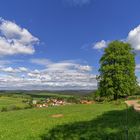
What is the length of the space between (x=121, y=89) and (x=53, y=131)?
45042 millimetres

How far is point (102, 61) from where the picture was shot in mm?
71250

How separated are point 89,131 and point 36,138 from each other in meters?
3.87

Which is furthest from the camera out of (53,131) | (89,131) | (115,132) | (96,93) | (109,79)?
(96,93)

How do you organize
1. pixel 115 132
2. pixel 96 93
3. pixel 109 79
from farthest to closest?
pixel 96 93 < pixel 109 79 < pixel 115 132

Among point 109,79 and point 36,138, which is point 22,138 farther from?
point 109,79

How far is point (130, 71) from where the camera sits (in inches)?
2741

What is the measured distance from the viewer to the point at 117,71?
67.8 metres

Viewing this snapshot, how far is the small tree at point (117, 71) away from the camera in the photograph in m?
67.9

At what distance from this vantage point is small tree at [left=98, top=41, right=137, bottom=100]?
223 feet

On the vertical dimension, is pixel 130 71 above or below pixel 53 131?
above

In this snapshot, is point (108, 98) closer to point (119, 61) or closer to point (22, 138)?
point (119, 61)

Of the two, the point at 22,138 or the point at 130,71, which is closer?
the point at 22,138

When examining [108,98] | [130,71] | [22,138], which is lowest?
[22,138]

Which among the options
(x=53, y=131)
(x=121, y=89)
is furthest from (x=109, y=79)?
(x=53, y=131)
